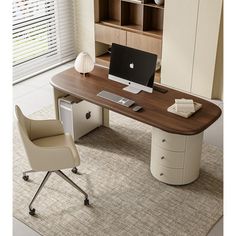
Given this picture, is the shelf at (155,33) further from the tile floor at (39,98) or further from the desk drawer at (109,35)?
the tile floor at (39,98)

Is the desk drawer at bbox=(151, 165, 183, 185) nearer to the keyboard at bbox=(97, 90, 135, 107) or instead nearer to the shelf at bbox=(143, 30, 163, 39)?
the keyboard at bbox=(97, 90, 135, 107)

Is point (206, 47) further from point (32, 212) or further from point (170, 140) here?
point (32, 212)

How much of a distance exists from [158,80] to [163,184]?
7.15 ft

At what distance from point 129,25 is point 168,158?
113 inches

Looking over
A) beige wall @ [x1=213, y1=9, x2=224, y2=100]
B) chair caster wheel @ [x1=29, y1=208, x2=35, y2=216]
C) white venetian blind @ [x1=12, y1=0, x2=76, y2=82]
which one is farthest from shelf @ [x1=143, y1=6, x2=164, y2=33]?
chair caster wheel @ [x1=29, y1=208, x2=35, y2=216]

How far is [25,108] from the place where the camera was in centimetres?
525

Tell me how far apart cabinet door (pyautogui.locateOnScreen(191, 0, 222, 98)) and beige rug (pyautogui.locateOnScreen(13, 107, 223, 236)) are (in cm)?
114

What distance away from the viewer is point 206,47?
5.02 meters

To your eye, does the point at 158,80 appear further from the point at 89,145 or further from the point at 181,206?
the point at 181,206

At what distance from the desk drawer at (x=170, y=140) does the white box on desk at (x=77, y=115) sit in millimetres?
1061

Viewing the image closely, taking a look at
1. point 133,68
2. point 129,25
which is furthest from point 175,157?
point 129,25

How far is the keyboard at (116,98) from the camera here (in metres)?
3.74

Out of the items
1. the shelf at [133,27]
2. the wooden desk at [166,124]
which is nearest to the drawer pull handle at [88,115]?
the wooden desk at [166,124]
